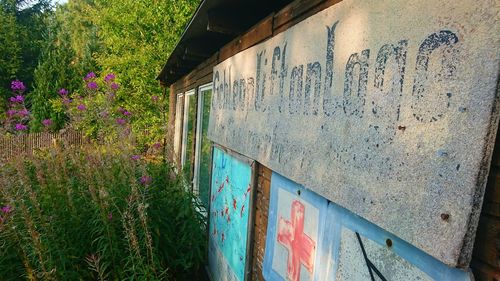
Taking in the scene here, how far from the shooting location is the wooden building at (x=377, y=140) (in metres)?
0.86

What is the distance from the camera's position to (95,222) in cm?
348

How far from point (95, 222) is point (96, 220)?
7cm

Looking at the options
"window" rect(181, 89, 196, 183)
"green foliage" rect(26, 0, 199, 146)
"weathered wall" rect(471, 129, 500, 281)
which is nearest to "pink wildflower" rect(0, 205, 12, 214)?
"weathered wall" rect(471, 129, 500, 281)

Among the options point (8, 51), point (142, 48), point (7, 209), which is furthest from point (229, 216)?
point (8, 51)

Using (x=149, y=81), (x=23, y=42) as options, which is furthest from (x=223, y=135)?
(x=23, y=42)

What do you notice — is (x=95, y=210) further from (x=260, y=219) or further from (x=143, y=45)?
(x=143, y=45)

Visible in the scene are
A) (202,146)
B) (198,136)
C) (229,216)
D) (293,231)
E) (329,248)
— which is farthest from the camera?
(198,136)

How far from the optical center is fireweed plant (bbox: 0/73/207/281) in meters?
3.10

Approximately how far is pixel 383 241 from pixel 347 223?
9.5 inches

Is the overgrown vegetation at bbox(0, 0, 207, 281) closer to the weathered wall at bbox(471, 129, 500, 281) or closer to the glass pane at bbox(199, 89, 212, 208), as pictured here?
the glass pane at bbox(199, 89, 212, 208)

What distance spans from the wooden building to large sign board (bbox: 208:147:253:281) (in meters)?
0.17

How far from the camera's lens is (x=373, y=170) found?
119 centimetres

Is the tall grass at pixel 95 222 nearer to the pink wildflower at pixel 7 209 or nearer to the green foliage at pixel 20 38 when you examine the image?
the pink wildflower at pixel 7 209

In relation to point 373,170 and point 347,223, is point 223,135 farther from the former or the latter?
point 373,170
